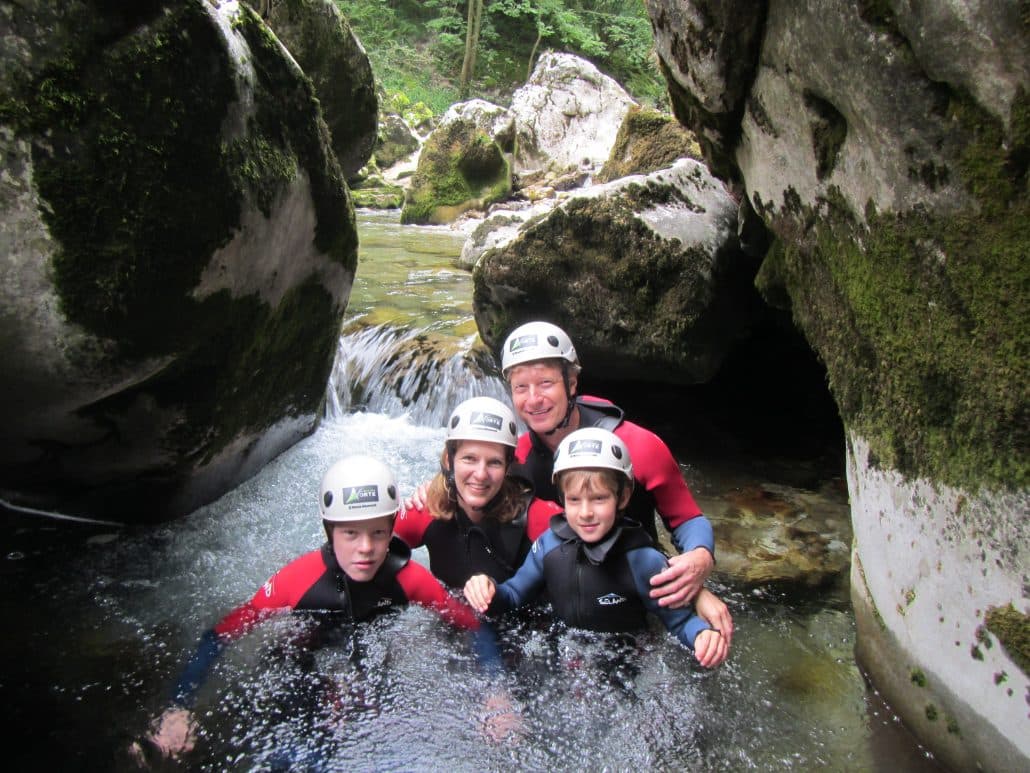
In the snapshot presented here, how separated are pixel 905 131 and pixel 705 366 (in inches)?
124

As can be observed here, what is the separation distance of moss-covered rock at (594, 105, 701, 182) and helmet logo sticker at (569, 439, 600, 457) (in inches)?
185

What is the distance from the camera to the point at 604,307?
573cm

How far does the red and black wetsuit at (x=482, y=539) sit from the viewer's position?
12.6ft

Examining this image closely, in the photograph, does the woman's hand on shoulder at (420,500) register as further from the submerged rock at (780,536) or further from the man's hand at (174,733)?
the submerged rock at (780,536)

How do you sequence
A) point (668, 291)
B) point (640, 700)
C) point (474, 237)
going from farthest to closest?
point (474, 237)
point (668, 291)
point (640, 700)

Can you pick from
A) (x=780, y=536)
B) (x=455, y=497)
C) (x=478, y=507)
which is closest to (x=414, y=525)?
(x=455, y=497)

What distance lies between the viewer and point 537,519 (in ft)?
12.7

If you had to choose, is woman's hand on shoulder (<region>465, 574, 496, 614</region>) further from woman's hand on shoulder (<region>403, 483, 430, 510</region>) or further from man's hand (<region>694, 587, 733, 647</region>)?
man's hand (<region>694, 587, 733, 647</region>)

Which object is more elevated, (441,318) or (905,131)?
(905,131)

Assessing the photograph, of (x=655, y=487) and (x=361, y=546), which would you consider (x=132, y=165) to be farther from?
(x=655, y=487)

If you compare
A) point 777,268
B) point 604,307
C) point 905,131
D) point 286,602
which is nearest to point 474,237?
point 604,307

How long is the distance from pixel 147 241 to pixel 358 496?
1484mm

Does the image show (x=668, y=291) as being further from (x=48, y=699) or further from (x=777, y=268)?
(x=48, y=699)

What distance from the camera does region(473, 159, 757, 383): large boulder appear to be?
5.43 m
